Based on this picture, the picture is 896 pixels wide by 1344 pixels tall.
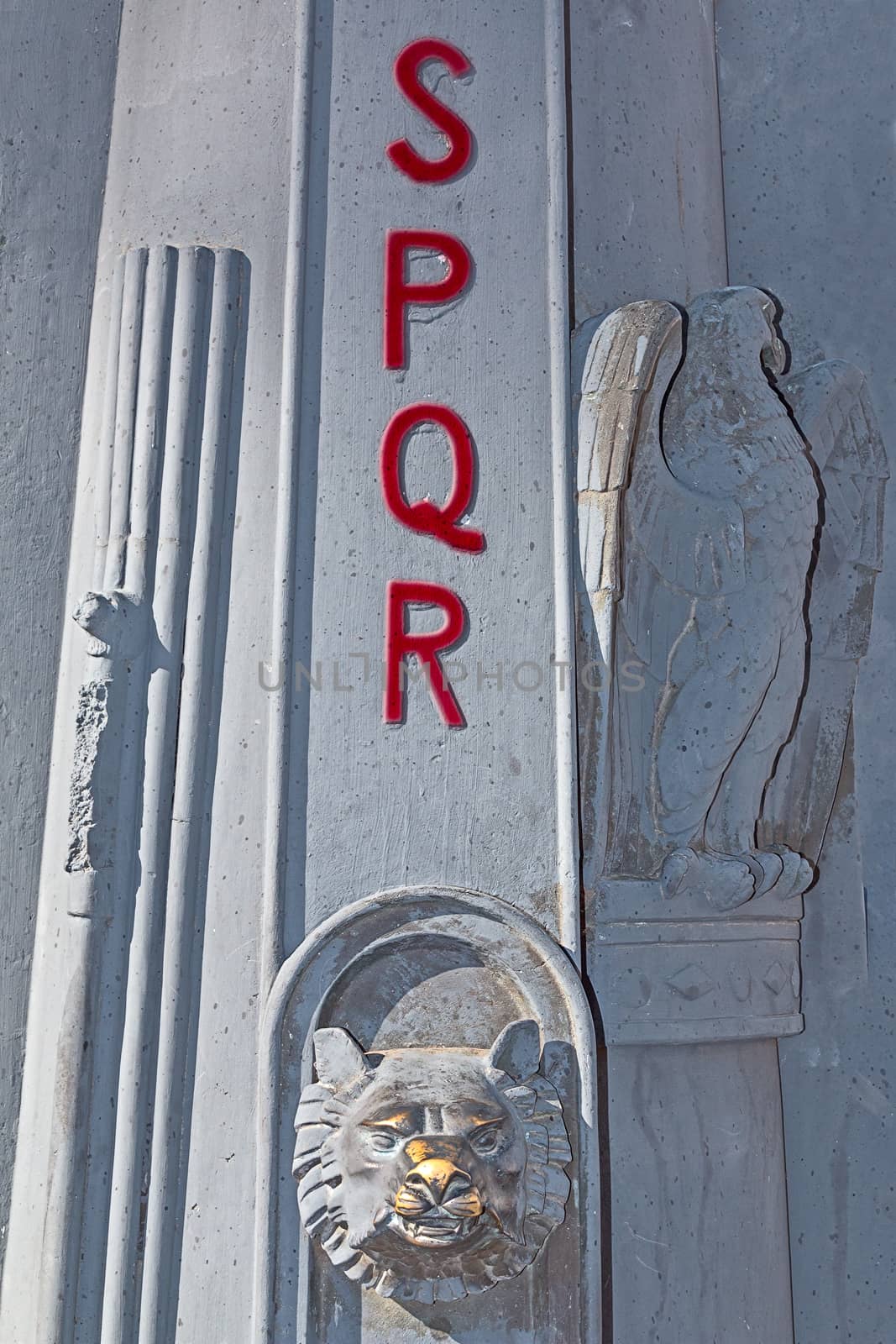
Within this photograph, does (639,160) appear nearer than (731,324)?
No

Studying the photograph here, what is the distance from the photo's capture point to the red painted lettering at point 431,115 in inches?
110

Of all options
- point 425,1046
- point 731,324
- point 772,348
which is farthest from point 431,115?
point 425,1046

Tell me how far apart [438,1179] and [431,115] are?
2.11 meters

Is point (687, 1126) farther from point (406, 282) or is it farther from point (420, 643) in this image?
point (406, 282)

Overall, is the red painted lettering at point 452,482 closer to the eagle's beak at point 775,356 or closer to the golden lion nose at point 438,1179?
the eagle's beak at point 775,356

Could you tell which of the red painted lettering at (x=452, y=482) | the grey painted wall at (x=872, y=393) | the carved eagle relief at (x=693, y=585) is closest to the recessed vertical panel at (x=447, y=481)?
the red painted lettering at (x=452, y=482)

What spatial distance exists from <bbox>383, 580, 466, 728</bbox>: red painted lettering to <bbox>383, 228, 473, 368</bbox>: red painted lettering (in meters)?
0.48

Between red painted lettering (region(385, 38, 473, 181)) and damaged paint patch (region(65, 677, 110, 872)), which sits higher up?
red painted lettering (region(385, 38, 473, 181))

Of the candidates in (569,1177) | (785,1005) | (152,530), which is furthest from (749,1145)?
(152,530)

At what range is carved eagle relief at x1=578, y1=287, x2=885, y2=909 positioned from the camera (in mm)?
2646

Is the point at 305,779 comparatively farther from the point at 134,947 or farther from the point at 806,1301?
the point at 806,1301

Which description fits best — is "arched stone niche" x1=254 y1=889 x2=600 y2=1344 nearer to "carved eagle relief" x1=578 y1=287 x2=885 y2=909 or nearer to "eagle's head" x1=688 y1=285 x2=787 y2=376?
"carved eagle relief" x1=578 y1=287 x2=885 y2=909

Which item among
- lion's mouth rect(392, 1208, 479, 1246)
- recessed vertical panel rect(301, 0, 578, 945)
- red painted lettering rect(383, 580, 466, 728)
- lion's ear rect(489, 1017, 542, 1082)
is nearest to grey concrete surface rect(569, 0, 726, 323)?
recessed vertical panel rect(301, 0, 578, 945)

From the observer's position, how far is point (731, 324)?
2.80 m
